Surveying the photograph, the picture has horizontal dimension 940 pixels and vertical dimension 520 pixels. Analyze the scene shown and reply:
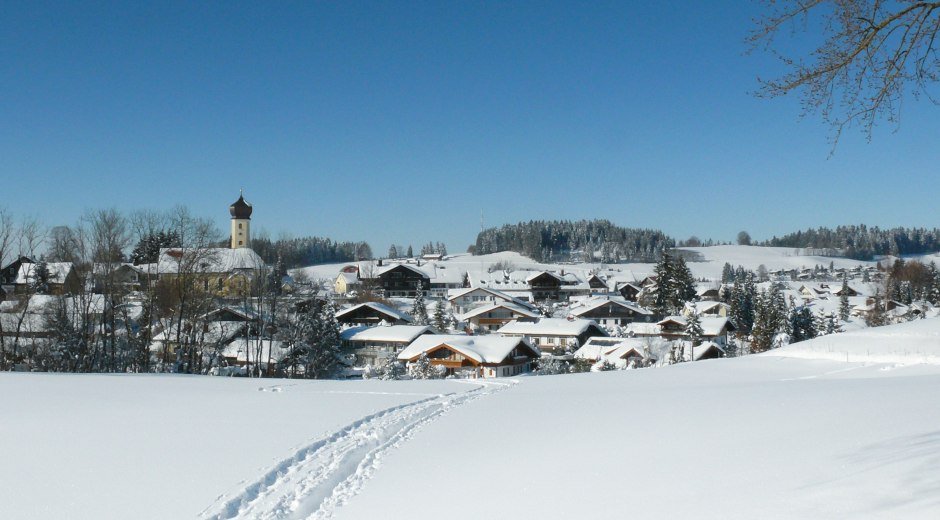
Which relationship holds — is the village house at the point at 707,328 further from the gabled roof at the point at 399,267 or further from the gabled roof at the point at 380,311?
the gabled roof at the point at 399,267

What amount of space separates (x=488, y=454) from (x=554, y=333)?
39.6 m

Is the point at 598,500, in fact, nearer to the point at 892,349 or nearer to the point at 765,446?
the point at 765,446

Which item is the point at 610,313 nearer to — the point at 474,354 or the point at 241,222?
the point at 474,354

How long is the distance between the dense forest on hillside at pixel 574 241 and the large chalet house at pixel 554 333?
4271 inches

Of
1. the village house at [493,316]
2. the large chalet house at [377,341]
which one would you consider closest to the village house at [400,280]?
the village house at [493,316]

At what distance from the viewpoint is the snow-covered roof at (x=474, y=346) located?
35531 millimetres

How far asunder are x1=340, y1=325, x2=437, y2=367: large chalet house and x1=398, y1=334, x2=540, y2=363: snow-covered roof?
467cm

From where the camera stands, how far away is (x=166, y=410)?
12062 millimetres

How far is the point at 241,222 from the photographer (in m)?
68.9

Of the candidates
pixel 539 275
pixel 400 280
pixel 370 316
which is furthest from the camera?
pixel 539 275

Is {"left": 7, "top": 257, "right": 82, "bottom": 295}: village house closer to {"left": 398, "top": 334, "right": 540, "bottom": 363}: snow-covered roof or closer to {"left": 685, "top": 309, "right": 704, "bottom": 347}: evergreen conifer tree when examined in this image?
{"left": 398, "top": 334, "right": 540, "bottom": 363}: snow-covered roof

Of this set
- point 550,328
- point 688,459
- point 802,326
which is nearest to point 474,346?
point 550,328

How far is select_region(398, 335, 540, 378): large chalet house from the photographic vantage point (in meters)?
35.3

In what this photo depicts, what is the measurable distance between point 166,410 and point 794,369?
15929 mm
